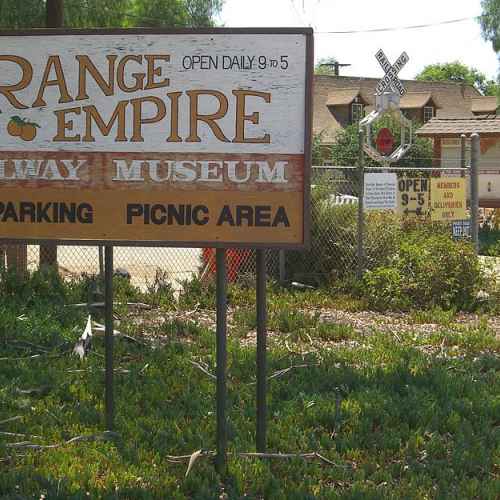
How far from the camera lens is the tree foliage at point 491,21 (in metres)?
24.6

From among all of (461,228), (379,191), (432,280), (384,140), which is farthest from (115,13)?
(384,140)

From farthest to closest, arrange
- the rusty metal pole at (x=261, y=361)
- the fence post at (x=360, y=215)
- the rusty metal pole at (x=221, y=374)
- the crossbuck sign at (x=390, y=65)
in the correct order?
the crossbuck sign at (x=390, y=65)
the fence post at (x=360, y=215)
the rusty metal pole at (x=261, y=361)
the rusty metal pole at (x=221, y=374)

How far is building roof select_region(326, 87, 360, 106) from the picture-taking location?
46156mm

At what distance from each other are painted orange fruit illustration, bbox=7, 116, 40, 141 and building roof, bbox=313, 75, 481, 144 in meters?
37.7

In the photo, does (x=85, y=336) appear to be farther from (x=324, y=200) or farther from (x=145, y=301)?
(x=324, y=200)

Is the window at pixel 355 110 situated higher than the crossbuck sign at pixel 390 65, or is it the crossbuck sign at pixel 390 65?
the window at pixel 355 110

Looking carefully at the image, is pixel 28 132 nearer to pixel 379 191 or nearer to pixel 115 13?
pixel 379 191

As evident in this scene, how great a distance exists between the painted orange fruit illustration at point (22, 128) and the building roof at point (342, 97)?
4165cm

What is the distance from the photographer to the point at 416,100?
48.7 metres

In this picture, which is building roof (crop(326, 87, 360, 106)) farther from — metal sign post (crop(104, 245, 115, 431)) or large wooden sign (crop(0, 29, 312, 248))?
large wooden sign (crop(0, 29, 312, 248))

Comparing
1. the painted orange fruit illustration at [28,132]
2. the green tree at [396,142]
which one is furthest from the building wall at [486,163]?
the painted orange fruit illustration at [28,132]

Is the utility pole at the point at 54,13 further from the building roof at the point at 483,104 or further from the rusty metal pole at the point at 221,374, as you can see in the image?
the building roof at the point at 483,104

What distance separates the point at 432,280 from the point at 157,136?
19.3ft

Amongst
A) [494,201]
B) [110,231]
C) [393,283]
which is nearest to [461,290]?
[393,283]
